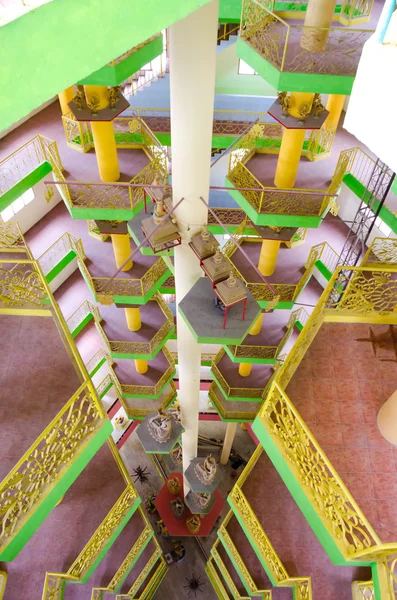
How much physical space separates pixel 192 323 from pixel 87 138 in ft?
22.3

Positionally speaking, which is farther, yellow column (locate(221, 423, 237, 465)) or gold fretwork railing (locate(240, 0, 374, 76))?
yellow column (locate(221, 423, 237, 465))

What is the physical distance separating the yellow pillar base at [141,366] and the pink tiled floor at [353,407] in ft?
26.4

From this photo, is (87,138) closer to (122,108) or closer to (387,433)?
(122,108)

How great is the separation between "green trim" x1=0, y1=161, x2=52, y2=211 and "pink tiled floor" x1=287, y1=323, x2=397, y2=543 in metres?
7.93

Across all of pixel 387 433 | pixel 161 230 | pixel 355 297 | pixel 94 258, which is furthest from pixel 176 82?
pixel 94 258

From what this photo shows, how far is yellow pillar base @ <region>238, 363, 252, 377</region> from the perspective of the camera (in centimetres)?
1355

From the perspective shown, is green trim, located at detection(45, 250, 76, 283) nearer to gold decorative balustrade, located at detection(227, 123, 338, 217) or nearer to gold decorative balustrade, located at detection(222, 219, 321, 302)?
gold decorative balustrade, located at detection(222, 219, 321, 302)

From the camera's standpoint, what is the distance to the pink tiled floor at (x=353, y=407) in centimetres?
602

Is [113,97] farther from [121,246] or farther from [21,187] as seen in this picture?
[121,246]

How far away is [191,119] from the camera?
218 inches

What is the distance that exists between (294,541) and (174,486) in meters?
6.16

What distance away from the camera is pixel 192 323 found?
6520 mm

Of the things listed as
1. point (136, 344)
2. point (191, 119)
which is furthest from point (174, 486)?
point (191, 119)

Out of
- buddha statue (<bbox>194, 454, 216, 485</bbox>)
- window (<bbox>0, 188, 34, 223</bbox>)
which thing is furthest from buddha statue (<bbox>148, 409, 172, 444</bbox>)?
window (<bbox>0, 188, 34, 223</bbox>)
